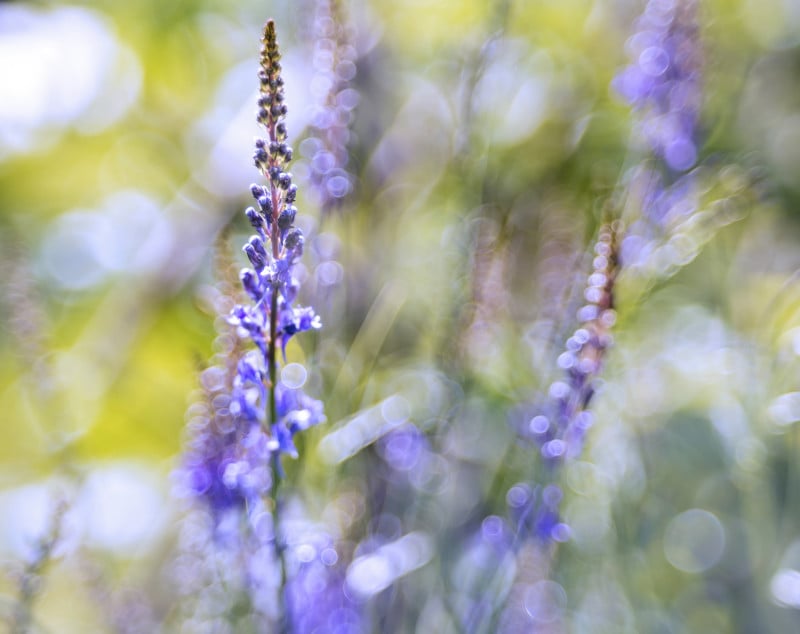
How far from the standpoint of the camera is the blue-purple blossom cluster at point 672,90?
0.75 meters

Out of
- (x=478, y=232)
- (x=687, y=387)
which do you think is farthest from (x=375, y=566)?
(x=687, y=387)

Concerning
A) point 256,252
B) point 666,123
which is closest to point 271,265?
point 256,252

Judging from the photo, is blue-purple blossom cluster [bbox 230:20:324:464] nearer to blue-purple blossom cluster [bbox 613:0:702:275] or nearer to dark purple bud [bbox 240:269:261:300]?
dark purple bud [bbox 240:269:261:300]

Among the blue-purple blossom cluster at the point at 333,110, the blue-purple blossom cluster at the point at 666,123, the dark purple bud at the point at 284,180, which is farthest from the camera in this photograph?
the blue-purple blossom cluster at the point at 666,123

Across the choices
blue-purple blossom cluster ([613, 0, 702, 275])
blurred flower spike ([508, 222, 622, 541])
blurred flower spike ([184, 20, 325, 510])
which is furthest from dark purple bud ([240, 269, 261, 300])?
blue-purple blossom cluster ([613, 0, 702, 275])

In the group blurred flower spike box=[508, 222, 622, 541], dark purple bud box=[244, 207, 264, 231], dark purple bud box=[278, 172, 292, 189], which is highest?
dark purple bud box=[278, 172, 292, 189]

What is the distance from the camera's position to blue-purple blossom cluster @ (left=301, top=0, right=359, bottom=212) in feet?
1.99

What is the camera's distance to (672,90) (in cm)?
78

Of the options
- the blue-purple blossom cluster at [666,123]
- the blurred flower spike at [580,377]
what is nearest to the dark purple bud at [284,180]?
the blurred flower spike at [580,377]

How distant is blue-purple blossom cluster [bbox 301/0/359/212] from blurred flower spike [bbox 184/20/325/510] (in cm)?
18

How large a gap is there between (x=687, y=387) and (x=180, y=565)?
21.6 inches

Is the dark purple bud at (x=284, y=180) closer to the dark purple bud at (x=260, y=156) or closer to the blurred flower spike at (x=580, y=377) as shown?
the dark purple bud at (x=260, y=156)

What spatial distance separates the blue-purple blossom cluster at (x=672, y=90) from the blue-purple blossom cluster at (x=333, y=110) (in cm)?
28

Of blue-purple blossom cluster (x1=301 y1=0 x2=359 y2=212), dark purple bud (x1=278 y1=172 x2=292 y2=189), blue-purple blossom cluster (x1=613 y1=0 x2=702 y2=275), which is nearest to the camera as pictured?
dark purple bud (x1=278 y1=172 x2=292 y2=189)
